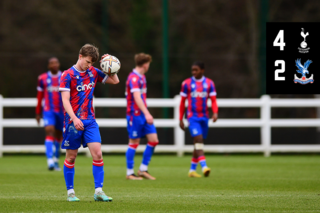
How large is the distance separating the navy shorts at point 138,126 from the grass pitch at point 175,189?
853 millimetres

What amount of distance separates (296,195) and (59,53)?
13567 millimetres

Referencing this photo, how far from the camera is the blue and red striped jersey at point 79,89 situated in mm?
6309

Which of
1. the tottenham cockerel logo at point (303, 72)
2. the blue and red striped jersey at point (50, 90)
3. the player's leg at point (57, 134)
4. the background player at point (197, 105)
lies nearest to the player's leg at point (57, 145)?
the player's leg at point (57, 134)

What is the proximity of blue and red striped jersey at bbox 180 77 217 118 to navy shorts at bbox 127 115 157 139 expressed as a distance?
920 millimetres

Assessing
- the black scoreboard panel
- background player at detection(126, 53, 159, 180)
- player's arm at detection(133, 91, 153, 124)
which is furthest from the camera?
the black scoreboard panel

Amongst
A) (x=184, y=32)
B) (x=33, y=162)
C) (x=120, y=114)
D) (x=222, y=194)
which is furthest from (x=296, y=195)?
(x=184, y=32)

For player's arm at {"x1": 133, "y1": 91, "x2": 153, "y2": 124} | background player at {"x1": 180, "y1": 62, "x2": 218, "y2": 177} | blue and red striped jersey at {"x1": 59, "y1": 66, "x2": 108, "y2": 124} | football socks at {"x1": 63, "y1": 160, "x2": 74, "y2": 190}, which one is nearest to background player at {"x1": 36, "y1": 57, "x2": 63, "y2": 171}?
Answer: player's arm at {"x1": 133, "y1": 91, "x2": 153, "y2": 124}

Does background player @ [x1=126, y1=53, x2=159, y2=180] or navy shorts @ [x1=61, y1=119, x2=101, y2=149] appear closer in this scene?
navy shorts @ [x1=61, y1=119, x2=101, y2=149]

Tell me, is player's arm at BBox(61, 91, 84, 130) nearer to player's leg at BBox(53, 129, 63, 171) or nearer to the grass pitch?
the grass pitch

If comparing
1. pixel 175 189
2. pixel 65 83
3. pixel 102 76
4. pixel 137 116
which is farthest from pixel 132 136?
pixel 65 83

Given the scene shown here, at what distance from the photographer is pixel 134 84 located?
30.2ft

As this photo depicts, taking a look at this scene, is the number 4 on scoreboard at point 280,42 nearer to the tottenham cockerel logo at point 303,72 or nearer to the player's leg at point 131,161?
the tottenham cockerel logo at point 303,72

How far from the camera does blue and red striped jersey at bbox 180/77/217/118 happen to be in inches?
389

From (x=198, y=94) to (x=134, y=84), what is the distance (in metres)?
1.33
